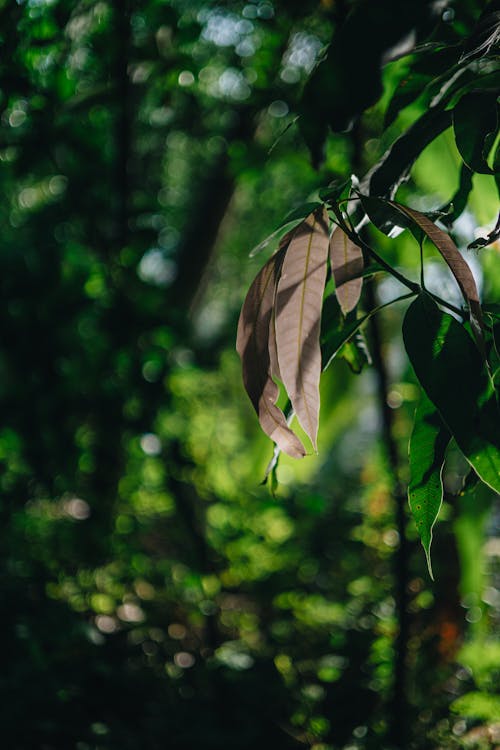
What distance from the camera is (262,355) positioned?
1.44 feet

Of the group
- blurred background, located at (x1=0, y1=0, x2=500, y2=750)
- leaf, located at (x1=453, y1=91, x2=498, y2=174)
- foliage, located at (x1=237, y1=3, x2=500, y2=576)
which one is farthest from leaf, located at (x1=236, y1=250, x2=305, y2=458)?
blurred background, located at (x1=0, y1=0, x2=500, y2=750)

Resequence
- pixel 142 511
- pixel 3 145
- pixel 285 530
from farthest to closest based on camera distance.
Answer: pixel 285 530 < pixel 142 511 < pixel 3 145

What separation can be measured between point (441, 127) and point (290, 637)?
1.08 metres

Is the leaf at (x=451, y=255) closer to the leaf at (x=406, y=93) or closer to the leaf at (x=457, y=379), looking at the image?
the leaf at (x=457, y=379)

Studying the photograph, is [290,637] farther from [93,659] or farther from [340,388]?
[340,388]

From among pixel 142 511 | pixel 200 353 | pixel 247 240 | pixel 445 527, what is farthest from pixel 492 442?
pixel 247 240

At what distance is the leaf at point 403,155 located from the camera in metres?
0.44

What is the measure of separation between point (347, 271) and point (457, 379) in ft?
0.40

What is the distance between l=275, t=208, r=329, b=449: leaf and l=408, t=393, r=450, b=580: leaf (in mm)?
90

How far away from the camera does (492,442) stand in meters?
0.41

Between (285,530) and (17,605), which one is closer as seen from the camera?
(17,605)

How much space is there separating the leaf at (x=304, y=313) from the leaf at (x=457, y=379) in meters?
0.06

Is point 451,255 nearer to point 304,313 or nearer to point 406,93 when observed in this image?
point 304,313

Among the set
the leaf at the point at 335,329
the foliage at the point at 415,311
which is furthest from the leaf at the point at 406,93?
the leaf at the point at 335,329
